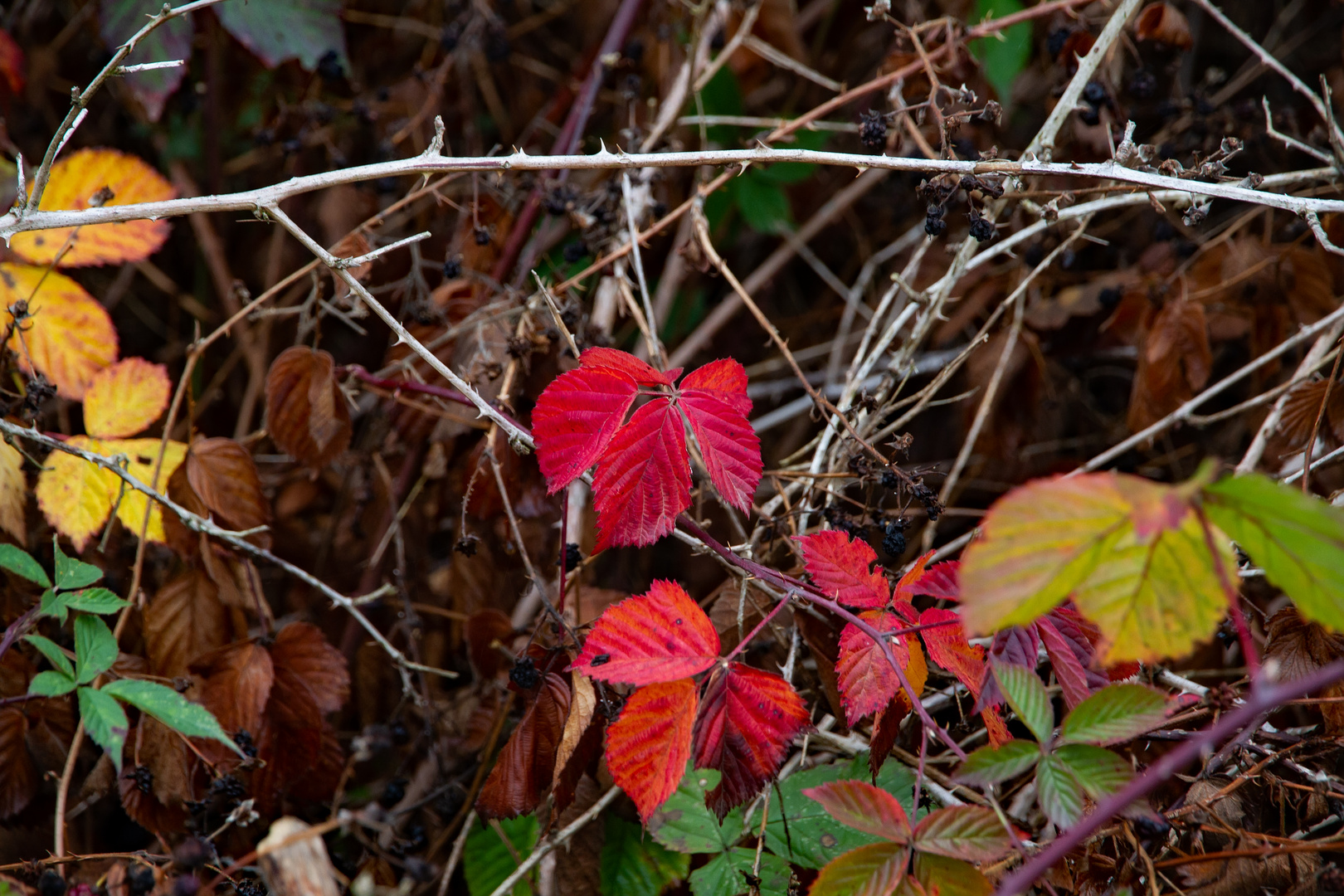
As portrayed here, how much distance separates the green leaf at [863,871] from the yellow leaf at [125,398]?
1.20m

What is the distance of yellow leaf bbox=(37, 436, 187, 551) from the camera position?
1267 millimetres

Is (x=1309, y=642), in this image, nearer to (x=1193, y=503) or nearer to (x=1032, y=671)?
(x=1032, y=671)

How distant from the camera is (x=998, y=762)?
84 centimetres

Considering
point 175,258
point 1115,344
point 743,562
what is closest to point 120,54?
point 743,562

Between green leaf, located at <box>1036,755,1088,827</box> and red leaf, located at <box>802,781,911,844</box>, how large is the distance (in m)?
0.14

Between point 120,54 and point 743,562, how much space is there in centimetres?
96

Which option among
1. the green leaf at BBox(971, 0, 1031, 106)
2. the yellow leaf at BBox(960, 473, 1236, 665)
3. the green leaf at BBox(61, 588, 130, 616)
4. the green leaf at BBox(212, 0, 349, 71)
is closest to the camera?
the yellow leaf at BBox(960, 473, 1236, 665)

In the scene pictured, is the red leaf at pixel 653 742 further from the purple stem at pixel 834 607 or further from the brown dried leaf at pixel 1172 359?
the brown dried leaf at pixel 1172 359

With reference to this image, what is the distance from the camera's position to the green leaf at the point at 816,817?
1.17 m

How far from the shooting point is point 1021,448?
184cm

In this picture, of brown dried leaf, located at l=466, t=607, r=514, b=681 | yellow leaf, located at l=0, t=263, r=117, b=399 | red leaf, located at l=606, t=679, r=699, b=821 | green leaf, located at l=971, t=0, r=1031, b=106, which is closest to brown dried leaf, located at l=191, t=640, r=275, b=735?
brown dried leaf, located at l=466, t=607, r=514, b=681

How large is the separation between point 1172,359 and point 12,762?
196 cm

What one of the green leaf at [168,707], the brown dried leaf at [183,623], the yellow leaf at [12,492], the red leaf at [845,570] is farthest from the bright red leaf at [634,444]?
the yellow leaf at [12,492]

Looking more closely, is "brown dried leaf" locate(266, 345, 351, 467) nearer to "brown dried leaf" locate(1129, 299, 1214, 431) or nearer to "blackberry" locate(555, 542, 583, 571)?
"blackberry" locate(555, 542, 583, 571)
